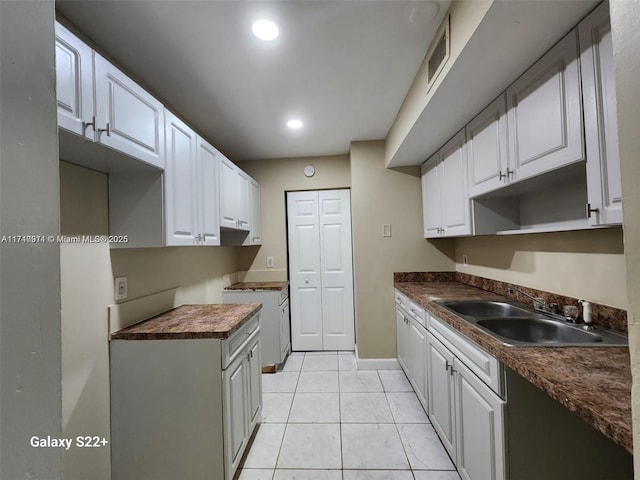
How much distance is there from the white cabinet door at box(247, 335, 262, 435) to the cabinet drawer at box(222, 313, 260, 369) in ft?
0.29

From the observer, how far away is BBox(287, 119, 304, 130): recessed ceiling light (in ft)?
7.96

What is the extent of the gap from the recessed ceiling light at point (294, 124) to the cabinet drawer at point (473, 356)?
2016mm

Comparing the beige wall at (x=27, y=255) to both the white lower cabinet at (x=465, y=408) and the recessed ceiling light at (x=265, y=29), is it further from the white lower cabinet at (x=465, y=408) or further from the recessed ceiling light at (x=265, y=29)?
the white lower cabinet at (x=465, y=408)

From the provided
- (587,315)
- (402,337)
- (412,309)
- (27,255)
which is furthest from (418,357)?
(27,255)

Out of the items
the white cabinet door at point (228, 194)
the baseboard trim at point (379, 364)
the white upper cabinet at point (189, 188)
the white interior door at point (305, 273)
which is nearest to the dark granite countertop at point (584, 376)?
the white upper cabinet at point (189, 188)

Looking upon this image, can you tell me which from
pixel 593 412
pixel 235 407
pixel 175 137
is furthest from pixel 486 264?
pixel 175 137

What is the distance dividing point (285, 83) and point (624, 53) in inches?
70.0

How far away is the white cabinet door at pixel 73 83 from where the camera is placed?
92 centimetres

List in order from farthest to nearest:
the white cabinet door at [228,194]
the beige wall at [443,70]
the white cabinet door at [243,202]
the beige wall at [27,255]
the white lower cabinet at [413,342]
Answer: the white cabinet door at [243,202] < the white cabinet door at [228,194] < the white lower cabinet at [413,342] < the beige wall at [443,70] < the beige wall at [27,255]

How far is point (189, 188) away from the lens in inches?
68.1

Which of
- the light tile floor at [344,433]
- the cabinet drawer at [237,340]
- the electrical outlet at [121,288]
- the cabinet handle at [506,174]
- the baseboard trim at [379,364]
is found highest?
the cabinet handle at [506,174]

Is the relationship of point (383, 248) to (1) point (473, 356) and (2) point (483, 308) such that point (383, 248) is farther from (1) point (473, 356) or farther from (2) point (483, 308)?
(1) point (473, 356)

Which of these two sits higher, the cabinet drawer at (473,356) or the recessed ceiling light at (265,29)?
the recessed ceiling light at (265,29)

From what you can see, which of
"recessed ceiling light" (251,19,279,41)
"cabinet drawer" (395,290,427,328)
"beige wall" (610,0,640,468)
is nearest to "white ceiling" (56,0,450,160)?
"recessed ceiling light" (251,19,279,41)
